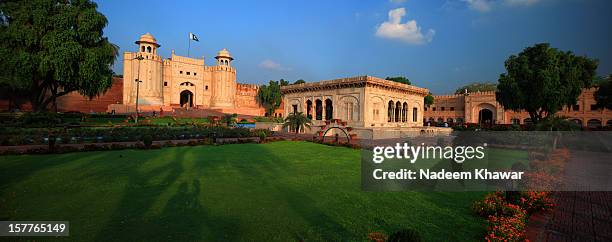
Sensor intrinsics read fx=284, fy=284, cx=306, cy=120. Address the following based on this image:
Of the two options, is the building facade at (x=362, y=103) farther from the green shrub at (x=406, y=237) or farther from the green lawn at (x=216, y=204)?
the green shrub at (x=406, y=237)

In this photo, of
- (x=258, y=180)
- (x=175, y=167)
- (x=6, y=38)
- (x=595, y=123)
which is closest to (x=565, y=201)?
(x=258, y=180)

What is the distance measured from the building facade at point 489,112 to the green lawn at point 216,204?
41375 millimetres

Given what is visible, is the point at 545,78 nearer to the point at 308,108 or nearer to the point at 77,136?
the point at 308,108

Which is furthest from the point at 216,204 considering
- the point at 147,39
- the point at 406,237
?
the point at 147,39

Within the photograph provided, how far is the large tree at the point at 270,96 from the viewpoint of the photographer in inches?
2320

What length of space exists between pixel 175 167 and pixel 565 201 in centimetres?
1070

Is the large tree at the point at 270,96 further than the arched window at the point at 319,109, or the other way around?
the large tree at the point at 270,96

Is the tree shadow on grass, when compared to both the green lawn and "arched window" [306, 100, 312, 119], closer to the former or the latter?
the green lawn

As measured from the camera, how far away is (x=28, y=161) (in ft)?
30.7

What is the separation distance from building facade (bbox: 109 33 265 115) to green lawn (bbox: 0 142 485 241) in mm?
35345

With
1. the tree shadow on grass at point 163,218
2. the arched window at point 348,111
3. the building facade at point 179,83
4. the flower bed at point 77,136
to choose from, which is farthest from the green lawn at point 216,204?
the building facade at point 179,83

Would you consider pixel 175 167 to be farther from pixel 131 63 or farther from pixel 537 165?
pixel 131 63

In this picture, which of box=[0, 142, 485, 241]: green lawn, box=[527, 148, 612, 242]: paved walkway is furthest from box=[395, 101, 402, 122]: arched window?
box=[0, 142, 485, 241]: green lawn

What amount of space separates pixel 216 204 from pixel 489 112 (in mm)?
55052
